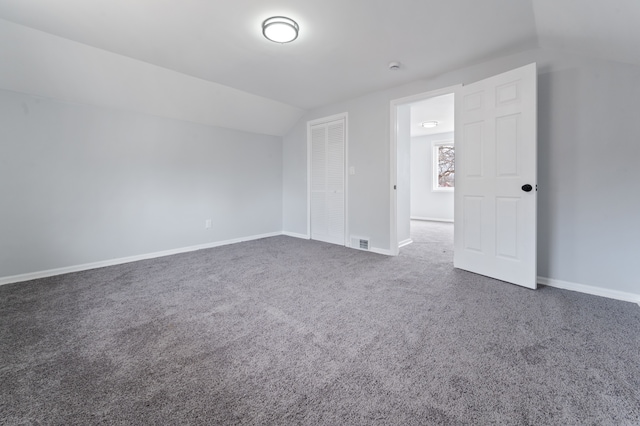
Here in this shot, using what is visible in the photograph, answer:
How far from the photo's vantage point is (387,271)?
307cm

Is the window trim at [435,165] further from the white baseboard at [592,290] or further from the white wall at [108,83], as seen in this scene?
the white baseboard at [592,290]

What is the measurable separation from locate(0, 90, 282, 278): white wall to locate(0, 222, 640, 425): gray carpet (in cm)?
66

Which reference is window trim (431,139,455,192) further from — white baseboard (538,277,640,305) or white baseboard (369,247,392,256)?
white baseboard (538,277,640,305)

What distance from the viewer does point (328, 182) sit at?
15.1 feet

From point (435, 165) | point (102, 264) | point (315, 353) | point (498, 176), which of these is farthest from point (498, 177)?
point (435, 165)

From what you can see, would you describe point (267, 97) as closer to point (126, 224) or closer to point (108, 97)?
point (108, 97)

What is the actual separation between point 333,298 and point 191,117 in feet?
11.4

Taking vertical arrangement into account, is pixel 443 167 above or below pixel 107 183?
above

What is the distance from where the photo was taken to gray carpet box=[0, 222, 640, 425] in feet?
3.79

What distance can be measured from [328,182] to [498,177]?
255 centimetres

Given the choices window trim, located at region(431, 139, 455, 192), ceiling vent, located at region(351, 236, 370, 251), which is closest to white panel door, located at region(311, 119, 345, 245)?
ceiling vent, located at region(351, 236, 370, 251)

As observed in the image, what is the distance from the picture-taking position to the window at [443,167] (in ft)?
24.1

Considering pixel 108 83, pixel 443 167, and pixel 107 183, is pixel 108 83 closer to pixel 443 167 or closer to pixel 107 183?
pixel 107 183


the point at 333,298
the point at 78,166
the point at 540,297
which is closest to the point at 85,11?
the point at 78,166
